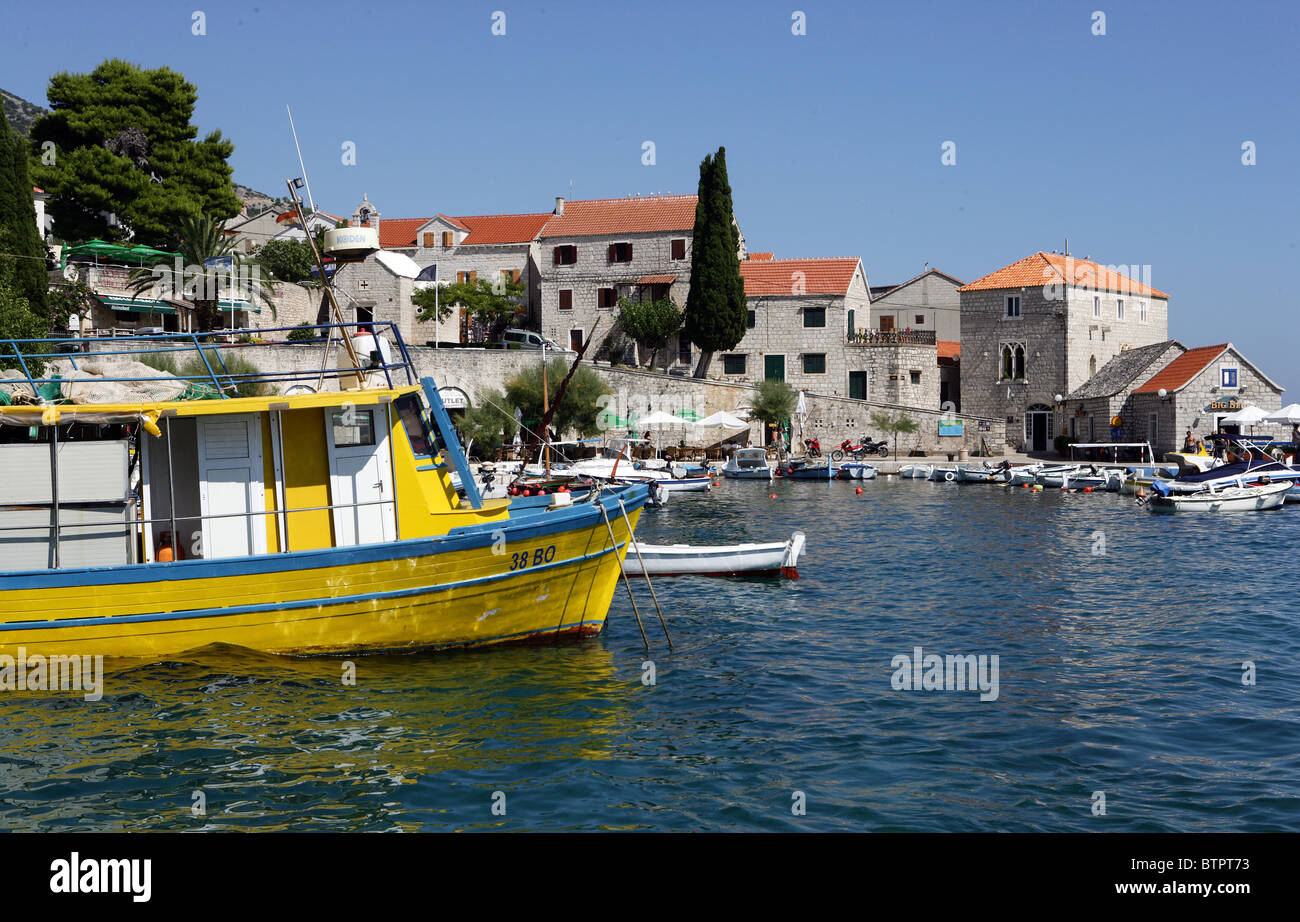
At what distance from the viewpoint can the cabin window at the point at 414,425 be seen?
12.7m

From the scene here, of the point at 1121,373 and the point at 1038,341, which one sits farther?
the point at 1038,341


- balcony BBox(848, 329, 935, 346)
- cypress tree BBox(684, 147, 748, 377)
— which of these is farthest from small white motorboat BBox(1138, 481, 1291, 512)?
cypress tree BBox(684, 147, 748, 377)

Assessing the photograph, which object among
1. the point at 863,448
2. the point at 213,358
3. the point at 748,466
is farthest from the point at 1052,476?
the point at 213,358

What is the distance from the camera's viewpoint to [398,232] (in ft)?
205

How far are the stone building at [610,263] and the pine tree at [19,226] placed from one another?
27457mm

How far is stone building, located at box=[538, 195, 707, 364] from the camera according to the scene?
5650 cm

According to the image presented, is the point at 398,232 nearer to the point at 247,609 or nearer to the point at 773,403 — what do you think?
the point at 773,403

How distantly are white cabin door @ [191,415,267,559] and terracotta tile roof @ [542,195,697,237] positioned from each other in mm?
45836

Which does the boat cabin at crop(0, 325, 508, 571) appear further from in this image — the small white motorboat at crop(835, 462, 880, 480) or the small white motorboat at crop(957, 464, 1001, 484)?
the small white motorboat at crop(957, 464, 1001, 484)

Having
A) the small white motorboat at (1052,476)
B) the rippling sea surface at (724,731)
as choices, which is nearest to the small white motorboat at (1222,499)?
the small white motorboat at (1052,476)

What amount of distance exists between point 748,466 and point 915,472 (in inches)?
283
